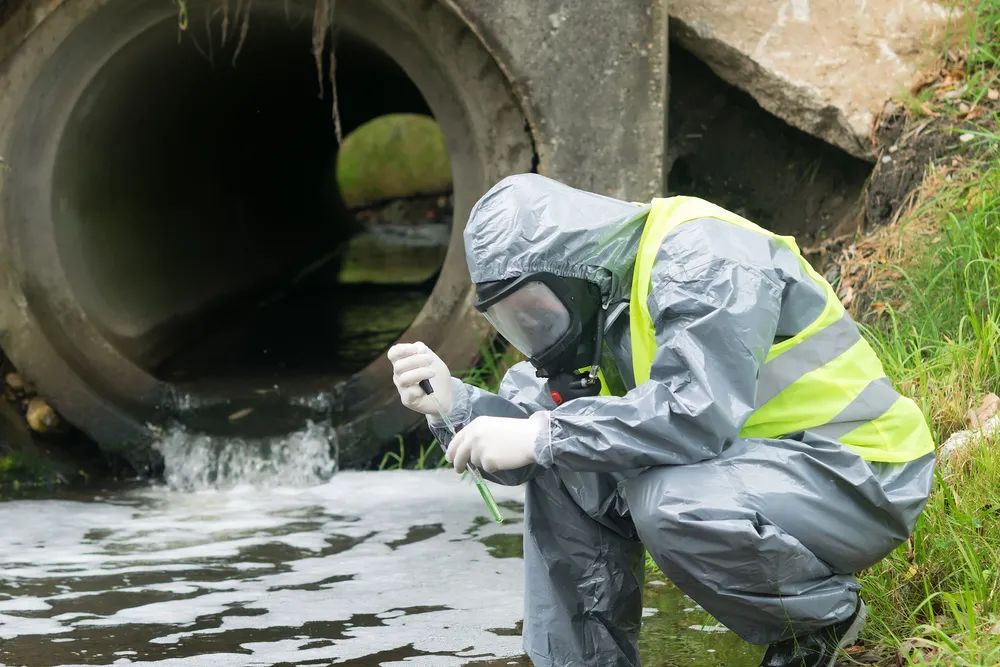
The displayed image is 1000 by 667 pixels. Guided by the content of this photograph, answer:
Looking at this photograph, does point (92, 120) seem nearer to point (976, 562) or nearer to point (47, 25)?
point (47, 25)

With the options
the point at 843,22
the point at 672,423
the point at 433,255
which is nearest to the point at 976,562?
the point at 672,423

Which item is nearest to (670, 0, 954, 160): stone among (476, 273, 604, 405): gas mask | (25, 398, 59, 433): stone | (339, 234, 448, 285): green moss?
(476, 273, 604, 405): gas mask

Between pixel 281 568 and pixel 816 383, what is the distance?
2.28 meters

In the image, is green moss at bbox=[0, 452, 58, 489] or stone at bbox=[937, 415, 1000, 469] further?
green moss at bbox=[0, 452, 58, 489]

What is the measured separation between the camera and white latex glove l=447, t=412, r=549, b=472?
103 inches

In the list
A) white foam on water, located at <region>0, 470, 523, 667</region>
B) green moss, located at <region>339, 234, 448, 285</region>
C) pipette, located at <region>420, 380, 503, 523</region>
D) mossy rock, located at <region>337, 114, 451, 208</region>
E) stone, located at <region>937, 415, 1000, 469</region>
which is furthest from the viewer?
mossy rock, located at <region>337, 114, 451, 208</region>

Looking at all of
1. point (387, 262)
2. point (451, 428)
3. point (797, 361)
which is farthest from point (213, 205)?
point (797, 361)

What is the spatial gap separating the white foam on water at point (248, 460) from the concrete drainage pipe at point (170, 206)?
91 millimetres

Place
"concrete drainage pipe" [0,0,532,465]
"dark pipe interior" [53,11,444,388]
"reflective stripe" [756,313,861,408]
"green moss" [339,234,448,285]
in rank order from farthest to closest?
1. "green moss" [339,234,448,285]
2. "dark pipe interior" [53,11,444,388]
3. "concrete drainage pipe" [0,0,532,465]
4. "reflective stripe" [756,313,861,408]

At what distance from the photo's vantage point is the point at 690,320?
2553mm

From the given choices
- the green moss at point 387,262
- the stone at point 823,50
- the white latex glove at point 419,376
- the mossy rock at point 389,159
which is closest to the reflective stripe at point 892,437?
the white latex glove at point 419,376

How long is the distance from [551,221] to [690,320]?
15.1 inches

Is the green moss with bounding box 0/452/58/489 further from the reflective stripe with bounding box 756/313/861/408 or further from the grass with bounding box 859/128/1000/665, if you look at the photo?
the reflective stripe with bounding box 756/313/861/408

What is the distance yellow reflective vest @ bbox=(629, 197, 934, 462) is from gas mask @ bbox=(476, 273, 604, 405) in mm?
126
